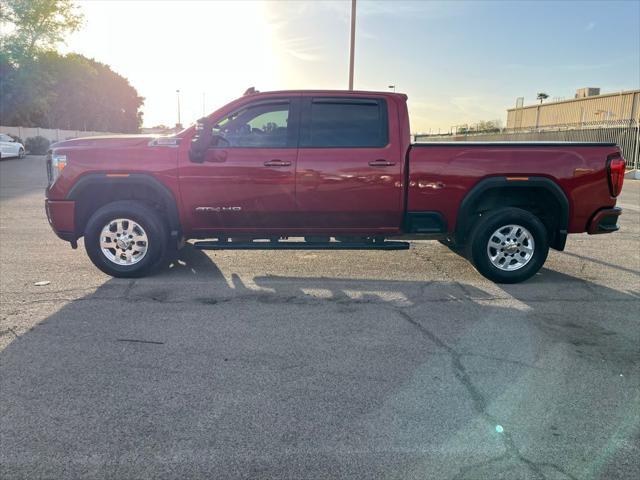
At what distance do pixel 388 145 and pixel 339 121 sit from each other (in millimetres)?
632

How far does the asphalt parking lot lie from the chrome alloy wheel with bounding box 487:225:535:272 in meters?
0.32

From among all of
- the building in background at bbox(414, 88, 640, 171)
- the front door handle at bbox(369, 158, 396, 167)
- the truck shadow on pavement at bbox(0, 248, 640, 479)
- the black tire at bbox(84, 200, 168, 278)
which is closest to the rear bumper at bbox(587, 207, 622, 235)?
the truck shadow on pavement at bbox(0, 248, 640, 479)

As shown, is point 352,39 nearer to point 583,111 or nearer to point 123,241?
point 123,241

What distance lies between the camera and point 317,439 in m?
2.81

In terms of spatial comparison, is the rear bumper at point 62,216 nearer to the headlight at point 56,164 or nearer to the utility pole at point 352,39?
the headlight at point 56,164

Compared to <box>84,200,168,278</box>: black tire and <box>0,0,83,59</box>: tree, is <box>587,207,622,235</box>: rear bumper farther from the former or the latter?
<box>0,0,83,59</box>: tree

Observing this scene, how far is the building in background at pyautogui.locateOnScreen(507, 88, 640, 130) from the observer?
33688mm

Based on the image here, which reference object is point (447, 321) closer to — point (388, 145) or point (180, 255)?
point (388, 145)

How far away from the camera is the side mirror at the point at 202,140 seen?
5.52 m

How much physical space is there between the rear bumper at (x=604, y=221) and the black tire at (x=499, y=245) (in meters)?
0.54

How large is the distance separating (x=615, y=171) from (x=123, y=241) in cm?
568

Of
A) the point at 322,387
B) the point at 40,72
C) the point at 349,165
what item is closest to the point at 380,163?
the point at 349,165

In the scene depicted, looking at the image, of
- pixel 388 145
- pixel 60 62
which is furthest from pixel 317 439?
pixel 60 62

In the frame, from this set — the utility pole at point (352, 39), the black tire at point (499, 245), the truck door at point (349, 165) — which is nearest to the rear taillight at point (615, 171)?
the black tire at point (499, 245)
